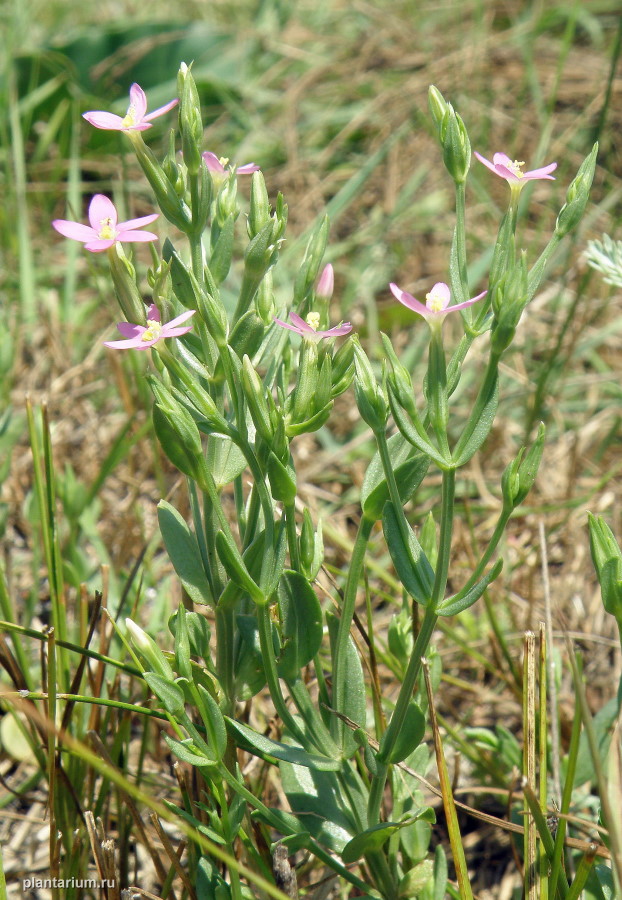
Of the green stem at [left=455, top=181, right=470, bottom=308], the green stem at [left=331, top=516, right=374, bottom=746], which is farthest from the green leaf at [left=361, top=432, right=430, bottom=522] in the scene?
the green stem at [left=455, top=181, right=470, bottom=308]

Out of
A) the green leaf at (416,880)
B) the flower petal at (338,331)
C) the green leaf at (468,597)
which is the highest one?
the flower petal at (338,331)

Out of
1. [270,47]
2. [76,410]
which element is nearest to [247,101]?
[270,47]

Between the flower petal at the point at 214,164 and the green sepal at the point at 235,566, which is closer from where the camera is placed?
the green sepal at the point at 235,566

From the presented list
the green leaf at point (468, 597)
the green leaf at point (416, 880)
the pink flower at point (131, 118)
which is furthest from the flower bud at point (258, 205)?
the green leaf at point (416, 880)

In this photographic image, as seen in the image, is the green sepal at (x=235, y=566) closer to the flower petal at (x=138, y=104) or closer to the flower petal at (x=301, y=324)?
the flower petal at (x=301, y=324)

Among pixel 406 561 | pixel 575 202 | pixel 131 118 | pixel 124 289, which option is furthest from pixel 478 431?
pixel 131 118

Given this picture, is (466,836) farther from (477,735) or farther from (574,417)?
(574,417)

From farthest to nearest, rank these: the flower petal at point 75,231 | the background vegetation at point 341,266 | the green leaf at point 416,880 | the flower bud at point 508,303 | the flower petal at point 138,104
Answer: the background vegetation at point 341,266 → the green leaf at point 416,880 → the flower petal at point 138,104 → the flower petal at point 75,231 → the flower bud at point 508,303

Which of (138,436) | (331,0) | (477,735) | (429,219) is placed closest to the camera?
(477,735)
